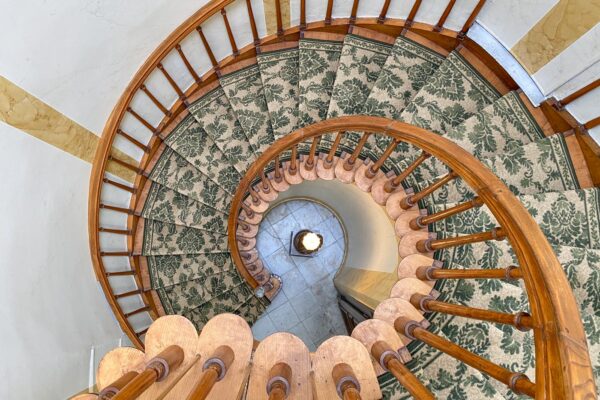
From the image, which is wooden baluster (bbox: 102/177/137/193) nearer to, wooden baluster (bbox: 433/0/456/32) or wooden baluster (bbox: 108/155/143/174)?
wooden baluster (bbox: 108/155/143/174)

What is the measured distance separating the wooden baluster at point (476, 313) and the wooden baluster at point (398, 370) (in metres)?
0.35

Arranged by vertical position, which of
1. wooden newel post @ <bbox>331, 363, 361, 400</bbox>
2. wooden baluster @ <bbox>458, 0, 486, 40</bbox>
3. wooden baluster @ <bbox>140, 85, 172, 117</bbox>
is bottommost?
wooden newel post @ <bbox>331, 363, 361, 400</bbox>

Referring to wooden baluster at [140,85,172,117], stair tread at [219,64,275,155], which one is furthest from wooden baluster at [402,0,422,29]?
wooden baluster at [140,85,172,117]

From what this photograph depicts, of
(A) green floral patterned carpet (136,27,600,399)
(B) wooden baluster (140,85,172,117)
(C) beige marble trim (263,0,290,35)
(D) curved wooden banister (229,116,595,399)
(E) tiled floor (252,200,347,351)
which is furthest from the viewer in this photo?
(E) tiled floor (252,200,347,351)

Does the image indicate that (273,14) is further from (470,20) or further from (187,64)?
(470,20)

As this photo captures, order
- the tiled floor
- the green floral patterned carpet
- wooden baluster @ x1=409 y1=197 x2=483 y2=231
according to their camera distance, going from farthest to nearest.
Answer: the tiled floor, the green floral patterned carpet, wooden baluster @ x1=409 y1=197 x2=483 y2=231

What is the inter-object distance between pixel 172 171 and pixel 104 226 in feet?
2.66

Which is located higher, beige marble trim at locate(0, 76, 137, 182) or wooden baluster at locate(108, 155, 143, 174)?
beige marble trim at locate(0, 76, 137, 182)

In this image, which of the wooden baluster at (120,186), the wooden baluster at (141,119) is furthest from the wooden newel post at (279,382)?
the wooden baluster at (141,119)

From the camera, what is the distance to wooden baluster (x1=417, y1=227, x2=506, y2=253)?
1.93m

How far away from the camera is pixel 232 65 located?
372 cm

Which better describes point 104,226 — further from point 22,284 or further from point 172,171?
point 22,284

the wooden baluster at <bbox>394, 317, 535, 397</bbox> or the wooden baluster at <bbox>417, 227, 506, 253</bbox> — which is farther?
the wooden baluster at <bbox>417, 227, 506, 253</bbox>

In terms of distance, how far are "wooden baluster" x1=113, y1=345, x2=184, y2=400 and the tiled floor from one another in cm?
353
